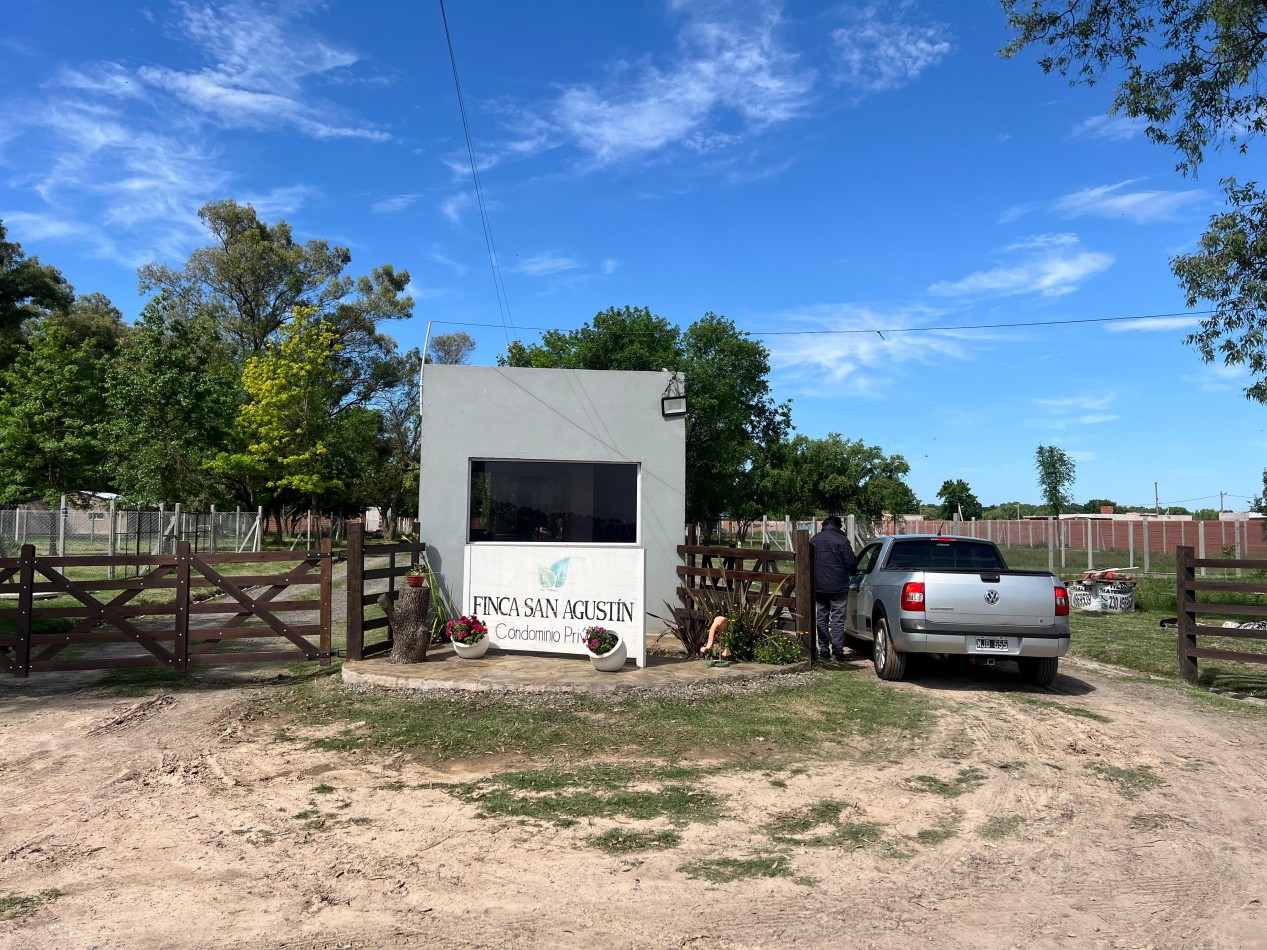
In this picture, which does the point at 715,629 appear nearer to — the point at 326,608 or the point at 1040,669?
the point at 1040,669

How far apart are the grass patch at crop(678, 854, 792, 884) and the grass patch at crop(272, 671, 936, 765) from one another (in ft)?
6.28

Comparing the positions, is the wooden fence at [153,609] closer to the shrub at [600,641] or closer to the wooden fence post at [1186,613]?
the shrub at [600,641]

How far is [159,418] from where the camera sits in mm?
33750

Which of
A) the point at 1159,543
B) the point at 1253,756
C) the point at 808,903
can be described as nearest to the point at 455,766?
the point at 808,903

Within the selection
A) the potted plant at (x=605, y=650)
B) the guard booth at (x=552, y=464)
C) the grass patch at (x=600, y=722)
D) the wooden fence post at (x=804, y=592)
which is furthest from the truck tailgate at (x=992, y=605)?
the guard booth at (x=552, y=464)

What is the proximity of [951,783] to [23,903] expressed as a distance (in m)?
5.41

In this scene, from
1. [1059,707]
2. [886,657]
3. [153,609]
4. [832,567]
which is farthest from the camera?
[832,567]

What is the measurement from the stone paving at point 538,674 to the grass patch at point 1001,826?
3.67m

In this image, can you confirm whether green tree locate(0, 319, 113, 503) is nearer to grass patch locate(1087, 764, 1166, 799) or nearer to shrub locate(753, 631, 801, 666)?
shrub locate(753, 631, 801, 666)

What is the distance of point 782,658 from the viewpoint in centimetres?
974

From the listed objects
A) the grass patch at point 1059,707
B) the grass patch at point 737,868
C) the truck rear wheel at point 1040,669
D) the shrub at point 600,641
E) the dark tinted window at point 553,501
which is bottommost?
Result: the grass patch at point 737,868

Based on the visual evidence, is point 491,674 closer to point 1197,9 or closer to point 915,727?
point 915,727

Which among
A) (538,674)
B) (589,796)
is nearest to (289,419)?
(538,674)

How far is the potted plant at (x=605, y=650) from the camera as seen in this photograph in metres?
8.96
